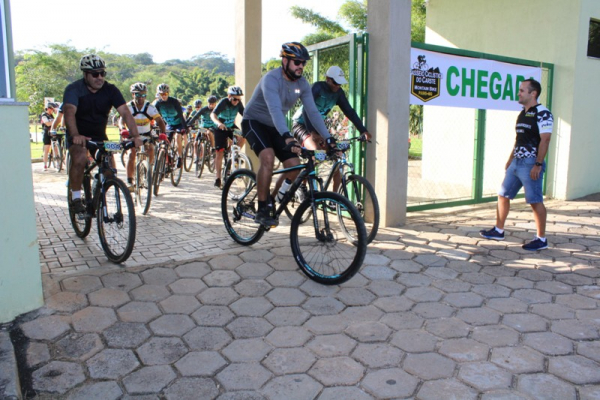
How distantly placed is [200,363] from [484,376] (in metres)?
1.70

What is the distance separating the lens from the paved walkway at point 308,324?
2.79 metres

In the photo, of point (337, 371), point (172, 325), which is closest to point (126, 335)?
point (172, 325)

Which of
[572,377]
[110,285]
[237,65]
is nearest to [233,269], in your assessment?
[110,285]

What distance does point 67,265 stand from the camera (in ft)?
15.1

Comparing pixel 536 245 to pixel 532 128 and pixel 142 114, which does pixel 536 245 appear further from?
pixel 142 114

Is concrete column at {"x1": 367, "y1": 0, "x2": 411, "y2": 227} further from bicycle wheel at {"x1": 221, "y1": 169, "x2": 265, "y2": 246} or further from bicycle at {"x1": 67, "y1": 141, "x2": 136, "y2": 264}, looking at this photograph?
bicycle at {"x1": 67, "y1": 141, "x2": 136, "y2": 264}

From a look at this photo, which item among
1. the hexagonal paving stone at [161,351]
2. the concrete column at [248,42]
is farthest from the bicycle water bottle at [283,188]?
the concrete column at [248,42]

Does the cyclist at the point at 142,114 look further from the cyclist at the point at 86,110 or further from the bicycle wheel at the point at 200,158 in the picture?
the bicycle wheel at the point at 200,158

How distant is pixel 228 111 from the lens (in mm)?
9094

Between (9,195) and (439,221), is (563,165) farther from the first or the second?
(9,195)

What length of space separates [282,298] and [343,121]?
488cm

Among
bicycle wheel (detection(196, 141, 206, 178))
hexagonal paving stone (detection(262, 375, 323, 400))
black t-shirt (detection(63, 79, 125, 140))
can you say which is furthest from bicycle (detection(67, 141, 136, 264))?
bicycle wheel (detection(196, 141, 206, 178))

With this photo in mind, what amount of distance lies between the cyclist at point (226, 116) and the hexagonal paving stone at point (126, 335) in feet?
19.2

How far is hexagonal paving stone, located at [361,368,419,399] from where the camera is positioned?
2.70m
